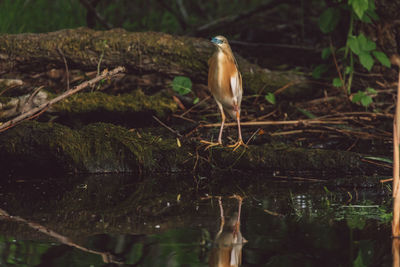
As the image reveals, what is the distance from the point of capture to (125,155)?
182 inches

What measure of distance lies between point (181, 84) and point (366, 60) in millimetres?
1768

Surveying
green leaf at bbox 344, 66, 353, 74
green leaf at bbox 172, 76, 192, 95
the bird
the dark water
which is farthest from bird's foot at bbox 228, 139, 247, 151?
green leaf at bbox 344, 66, 353, 74

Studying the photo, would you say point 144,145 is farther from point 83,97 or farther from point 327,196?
point 327,196

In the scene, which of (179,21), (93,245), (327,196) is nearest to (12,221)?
(93,245)

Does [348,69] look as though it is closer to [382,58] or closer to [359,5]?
[382,58]

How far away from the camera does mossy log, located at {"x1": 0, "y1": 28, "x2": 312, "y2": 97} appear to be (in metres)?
5.58

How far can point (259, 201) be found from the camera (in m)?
3.62

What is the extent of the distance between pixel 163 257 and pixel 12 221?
3.30 feet

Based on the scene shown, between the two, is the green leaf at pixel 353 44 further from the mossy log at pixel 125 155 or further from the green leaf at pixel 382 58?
the mossy log at pixel 125 155

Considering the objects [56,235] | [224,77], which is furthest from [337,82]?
[56,235]

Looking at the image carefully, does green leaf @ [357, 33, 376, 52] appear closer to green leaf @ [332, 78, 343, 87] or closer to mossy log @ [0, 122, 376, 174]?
green leaf @ [332, 78, 343, 87]

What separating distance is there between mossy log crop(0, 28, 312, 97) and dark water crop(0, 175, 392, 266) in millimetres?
1696

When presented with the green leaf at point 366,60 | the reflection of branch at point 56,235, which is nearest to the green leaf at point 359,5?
the green leaf at point 366,60

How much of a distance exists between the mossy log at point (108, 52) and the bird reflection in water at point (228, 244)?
9.39ft
